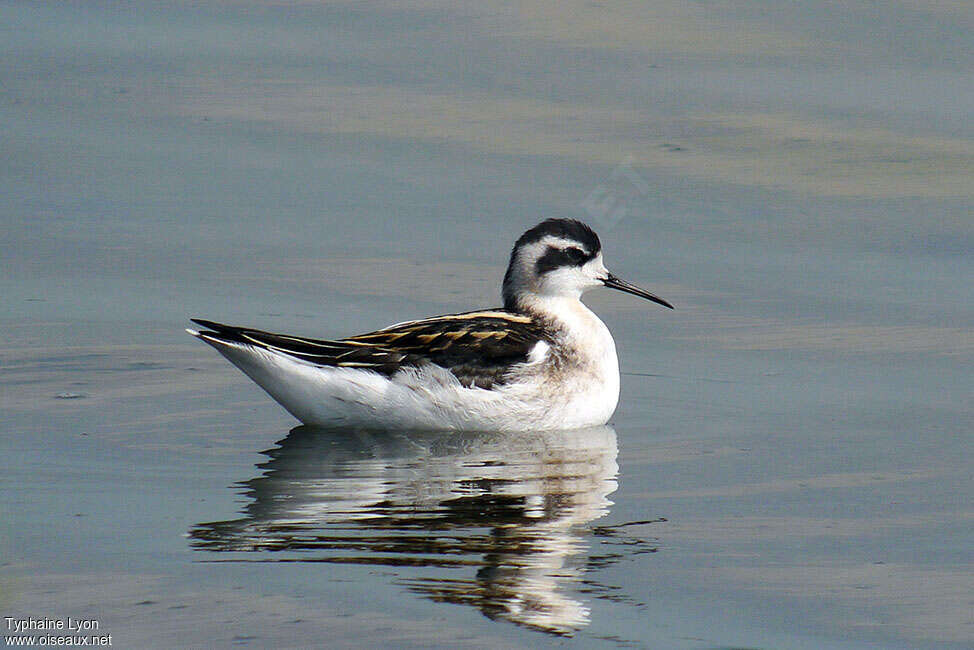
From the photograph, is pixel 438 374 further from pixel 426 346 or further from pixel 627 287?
pixel 627 287

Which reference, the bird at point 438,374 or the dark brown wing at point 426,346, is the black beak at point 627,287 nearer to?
the bird at point 438,374

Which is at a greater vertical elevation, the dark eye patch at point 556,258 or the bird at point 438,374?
the dark eye patch at point 556,258

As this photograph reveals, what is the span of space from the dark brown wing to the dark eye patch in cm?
58

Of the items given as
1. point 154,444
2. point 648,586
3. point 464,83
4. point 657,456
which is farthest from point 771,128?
point 648,586

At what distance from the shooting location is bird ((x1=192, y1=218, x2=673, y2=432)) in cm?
1102

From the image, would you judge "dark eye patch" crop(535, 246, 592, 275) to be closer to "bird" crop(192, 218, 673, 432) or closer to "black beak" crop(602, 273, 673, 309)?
"black beak" crop(602, 273, 673, 309)

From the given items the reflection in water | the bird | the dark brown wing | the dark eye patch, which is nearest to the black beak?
the dark eye patch

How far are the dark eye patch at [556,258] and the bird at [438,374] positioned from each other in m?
0.49

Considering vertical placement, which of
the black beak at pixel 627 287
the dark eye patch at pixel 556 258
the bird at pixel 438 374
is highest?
the dark eye patch at pixel 556 258

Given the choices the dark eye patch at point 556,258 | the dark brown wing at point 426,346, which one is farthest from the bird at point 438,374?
the dark eye patch at point 556,258

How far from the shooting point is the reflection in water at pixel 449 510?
7.96 m

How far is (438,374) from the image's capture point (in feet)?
36.8

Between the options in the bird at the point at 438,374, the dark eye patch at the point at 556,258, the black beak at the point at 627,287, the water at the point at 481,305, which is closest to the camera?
the water at the point at 481,305

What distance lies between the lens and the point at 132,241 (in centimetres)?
1416
